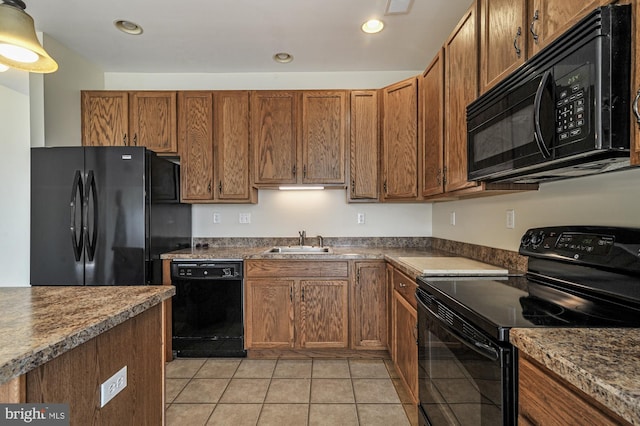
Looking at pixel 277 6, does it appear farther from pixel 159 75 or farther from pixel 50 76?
pixel 50 76

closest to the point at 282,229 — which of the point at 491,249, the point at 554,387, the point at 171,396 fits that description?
the point at 171,396

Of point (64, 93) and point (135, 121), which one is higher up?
point (64, 93)

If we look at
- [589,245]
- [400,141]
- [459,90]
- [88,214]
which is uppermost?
[459,90]

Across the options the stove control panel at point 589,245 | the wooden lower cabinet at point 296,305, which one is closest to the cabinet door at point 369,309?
the wooden lower cabinet at point 296,305

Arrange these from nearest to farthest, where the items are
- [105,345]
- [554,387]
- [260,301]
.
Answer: [554,387] < [105,345] < [260,301]

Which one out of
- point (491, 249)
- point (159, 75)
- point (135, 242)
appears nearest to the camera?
point (491, 249)

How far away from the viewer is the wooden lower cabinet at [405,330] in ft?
6.06

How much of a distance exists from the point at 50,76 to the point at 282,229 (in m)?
2.33

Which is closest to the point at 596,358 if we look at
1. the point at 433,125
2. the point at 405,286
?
the point at 405,286

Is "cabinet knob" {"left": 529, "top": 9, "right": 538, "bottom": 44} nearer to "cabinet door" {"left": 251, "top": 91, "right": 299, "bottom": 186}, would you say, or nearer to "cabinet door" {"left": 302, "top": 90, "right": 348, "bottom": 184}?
"cabinet door" {"left": 302, "top": 90, "right": 348, "bottom": 184}

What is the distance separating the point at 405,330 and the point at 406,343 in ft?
0.26

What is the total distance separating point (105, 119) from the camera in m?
2.89

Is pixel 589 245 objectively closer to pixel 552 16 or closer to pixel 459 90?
pixel 552 16

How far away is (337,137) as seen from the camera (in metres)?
2.88
